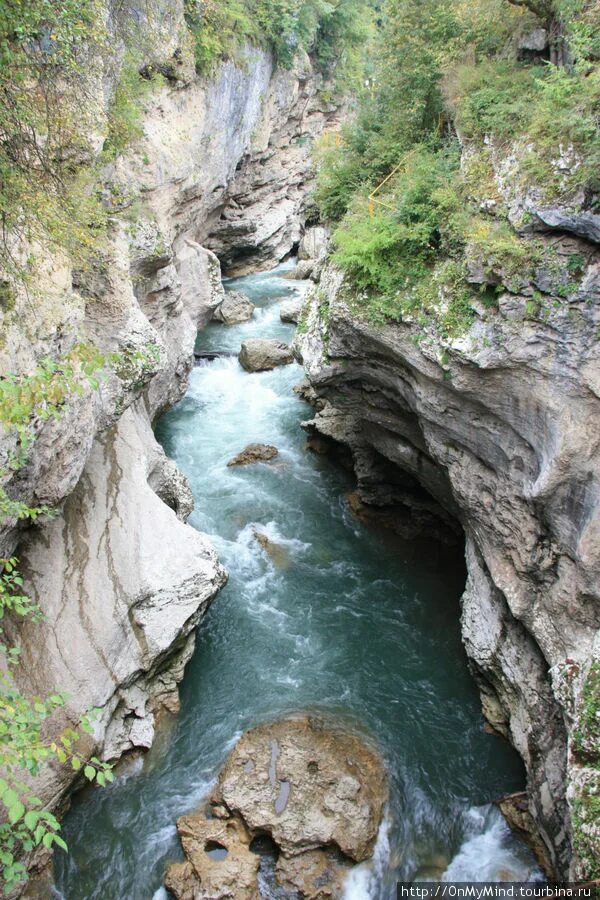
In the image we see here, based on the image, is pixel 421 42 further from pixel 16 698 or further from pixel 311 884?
pixel 311 884

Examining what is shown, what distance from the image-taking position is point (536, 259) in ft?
21.4

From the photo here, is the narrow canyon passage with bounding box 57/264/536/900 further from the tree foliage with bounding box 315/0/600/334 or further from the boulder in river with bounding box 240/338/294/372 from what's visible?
the tree foliage with bounding box 315/0/600/334

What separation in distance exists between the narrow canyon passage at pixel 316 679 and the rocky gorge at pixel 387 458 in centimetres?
37

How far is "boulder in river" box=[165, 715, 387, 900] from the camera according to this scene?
6672mm

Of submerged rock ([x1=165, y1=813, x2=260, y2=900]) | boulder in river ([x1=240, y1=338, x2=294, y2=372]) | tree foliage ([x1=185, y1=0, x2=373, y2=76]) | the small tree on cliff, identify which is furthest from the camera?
boulder in river ([x1=240, y1=338, x2=294, y2=372])

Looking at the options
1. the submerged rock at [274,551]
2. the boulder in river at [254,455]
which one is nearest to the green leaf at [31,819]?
the submerged rock at [274,551]

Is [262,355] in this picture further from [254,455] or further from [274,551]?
[274,551]

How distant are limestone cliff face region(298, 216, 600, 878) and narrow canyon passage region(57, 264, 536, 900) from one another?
859mm

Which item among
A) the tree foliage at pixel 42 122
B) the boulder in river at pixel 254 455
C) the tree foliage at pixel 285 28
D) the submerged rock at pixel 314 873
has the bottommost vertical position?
the submerged rock at pixel 314 873

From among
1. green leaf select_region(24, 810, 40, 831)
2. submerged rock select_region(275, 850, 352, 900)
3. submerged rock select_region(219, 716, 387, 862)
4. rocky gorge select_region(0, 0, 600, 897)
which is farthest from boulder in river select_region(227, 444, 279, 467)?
green leaf select_region(24, 810, 40, 831)

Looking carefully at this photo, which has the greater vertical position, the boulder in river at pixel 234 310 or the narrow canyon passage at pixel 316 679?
the boulder in river at pixel 234 310

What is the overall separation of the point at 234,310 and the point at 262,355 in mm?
4071

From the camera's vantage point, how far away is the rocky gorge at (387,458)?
20.3ft

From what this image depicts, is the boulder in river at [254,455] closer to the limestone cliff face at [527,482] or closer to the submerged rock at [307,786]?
the limestone cliff face at [527,482]
